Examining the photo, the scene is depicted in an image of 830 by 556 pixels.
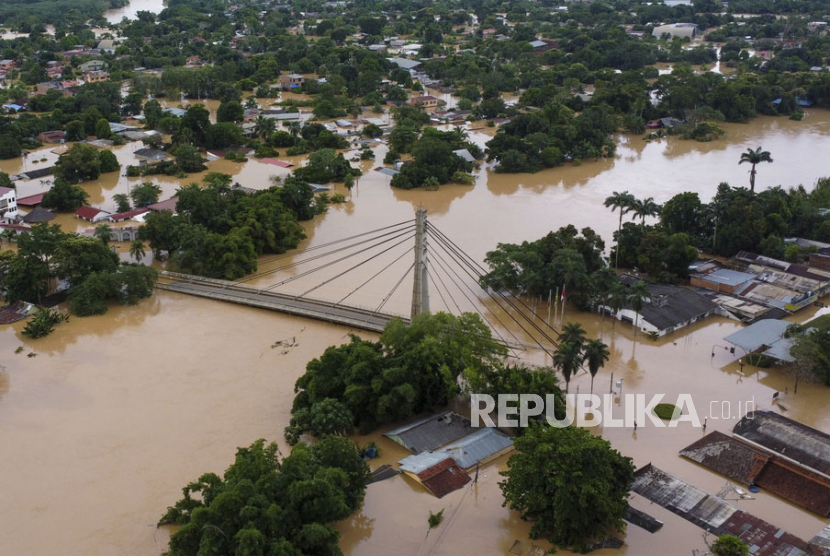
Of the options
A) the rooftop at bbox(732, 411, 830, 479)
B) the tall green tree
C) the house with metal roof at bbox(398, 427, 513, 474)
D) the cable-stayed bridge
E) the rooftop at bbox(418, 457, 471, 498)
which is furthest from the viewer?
the cable-stayed bridge

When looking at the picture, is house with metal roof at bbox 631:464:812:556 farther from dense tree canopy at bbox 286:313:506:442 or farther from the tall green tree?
dense tree canopy at bbox 286:313:506:442

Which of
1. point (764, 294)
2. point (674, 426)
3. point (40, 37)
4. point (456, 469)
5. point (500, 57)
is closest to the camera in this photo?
point (456, 469)

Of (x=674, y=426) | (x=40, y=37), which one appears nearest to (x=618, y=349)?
(x=674, y=426)

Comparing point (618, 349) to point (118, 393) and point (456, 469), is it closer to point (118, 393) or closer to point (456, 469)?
point (456, 469)

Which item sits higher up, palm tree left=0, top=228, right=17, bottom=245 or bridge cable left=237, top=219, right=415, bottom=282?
palm tree left=0, top=228, right=17, bottom=245

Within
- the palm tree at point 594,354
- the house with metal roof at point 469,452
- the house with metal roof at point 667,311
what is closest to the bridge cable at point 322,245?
the house with metal roof at point 667,311

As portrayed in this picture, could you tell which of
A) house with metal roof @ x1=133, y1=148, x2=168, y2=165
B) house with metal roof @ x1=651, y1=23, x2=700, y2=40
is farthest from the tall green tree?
house with metal roof @ x1=651, y1=23, x2=700, y2=40

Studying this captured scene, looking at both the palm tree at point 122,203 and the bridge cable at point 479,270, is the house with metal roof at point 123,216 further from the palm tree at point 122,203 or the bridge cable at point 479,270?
the bridge cable at point 479,270
